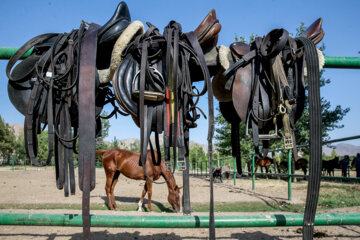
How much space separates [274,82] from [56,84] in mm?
1181

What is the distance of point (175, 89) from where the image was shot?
1302 millimetres

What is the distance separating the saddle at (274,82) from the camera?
4.58 ft

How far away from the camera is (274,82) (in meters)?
1.46

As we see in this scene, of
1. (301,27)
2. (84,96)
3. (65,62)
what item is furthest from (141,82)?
(301,27)

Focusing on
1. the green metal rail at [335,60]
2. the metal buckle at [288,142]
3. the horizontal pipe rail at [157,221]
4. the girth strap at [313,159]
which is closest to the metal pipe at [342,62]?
the green metal rail at [335,60]

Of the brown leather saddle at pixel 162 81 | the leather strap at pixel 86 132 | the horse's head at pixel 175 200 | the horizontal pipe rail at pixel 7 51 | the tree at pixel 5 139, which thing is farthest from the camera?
the tree at pixel 5 139

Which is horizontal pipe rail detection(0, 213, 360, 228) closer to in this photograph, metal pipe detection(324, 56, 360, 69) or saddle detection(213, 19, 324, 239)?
saddle detection(213, 19, 324, 239)

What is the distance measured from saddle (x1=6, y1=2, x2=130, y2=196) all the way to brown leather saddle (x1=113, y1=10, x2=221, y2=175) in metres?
0.17

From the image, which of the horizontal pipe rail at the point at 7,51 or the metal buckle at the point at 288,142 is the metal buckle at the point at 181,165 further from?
the horizontal pipe rail at the point at 7,51

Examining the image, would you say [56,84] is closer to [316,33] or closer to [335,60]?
[316,33]

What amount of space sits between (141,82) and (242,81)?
1.91 feet

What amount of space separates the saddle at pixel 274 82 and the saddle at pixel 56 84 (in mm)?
709

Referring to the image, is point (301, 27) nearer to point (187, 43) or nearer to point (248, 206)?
point (248, 206)

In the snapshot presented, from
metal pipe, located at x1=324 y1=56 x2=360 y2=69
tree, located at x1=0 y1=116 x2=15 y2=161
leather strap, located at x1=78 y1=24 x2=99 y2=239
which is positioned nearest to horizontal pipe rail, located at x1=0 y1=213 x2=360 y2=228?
leather strap, located at x1=78 y1=24 x2=99 y2=239
